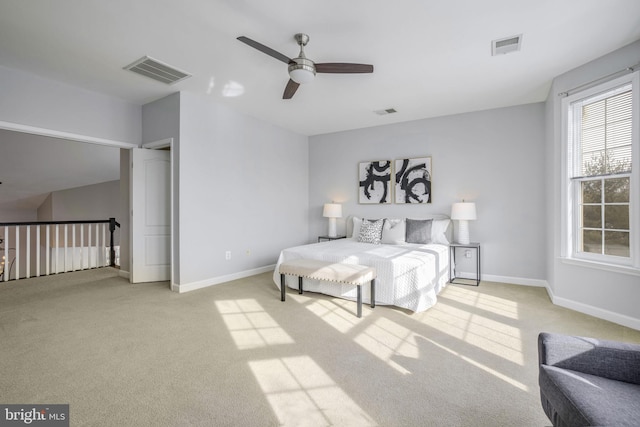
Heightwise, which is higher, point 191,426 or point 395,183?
point 395,183

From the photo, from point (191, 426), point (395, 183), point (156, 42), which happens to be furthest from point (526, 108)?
point (191, 426)

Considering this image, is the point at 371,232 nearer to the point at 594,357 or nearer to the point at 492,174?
the point at 492,174

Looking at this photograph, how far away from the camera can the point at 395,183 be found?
560 centimetres

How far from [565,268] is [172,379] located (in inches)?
165

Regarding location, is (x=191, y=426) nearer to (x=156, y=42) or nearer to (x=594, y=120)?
(x=156, y=42)

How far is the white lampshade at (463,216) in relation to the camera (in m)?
4.62

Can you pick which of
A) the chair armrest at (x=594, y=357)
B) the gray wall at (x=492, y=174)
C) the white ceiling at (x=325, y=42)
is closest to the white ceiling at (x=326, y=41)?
the white ceiling at (x=325, y=42)

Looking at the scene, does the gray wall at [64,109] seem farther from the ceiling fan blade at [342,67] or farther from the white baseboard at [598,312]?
the white baseboard at [598,312]

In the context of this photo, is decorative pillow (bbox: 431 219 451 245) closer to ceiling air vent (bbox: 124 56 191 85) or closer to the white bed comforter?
the white bed comforter

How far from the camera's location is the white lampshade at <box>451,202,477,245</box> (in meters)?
4.62

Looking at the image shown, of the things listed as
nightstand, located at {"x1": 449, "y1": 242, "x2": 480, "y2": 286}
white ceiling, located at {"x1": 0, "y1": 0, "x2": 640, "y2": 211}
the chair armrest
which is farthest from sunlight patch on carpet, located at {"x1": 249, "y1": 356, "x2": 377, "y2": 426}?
nightstand, located at {"x1": 449, "y1": 242, "x2": 480, "y2": 286}

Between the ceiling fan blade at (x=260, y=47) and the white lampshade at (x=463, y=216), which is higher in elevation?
the ceiling fan blade at (x=260, y=47)

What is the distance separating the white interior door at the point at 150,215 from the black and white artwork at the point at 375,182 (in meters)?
3.43

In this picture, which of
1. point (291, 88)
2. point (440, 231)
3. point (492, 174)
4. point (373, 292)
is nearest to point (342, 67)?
point (291, 88)
